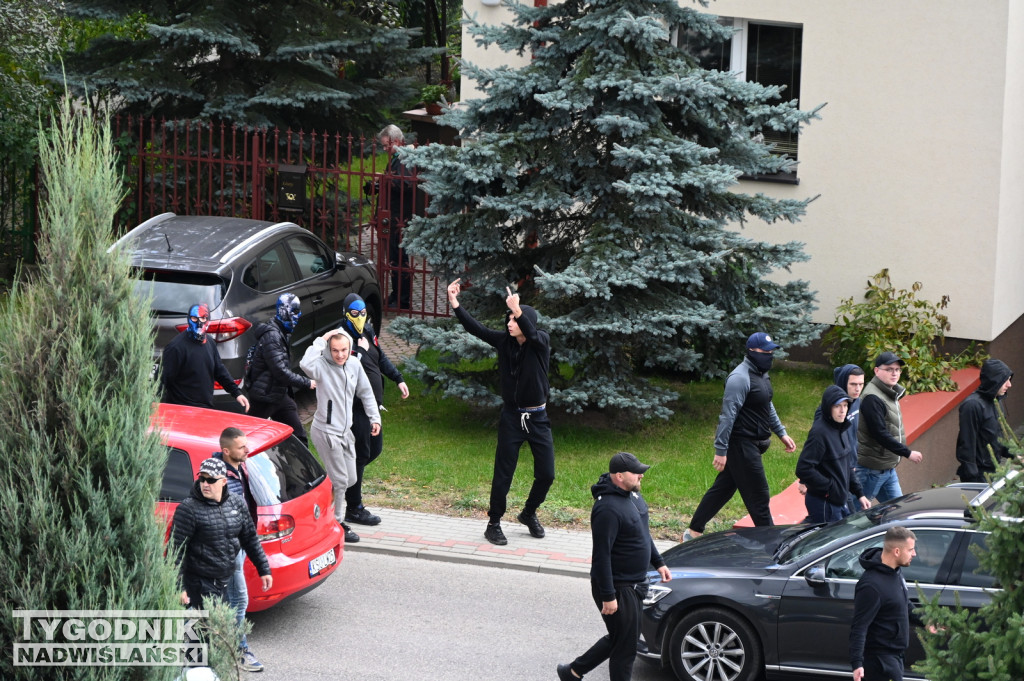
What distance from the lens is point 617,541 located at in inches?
263

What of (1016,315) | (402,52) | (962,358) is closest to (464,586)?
(962,358)

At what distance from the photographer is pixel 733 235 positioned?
12.3 meters

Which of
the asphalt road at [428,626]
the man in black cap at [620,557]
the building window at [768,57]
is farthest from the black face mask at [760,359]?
the building window at [768,57]

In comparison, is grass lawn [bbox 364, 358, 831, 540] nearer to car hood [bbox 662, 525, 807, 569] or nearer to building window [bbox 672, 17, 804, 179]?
car hood [bbox 662, 525, 807, 569]

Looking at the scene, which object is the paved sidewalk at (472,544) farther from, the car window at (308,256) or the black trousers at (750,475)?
the car window at (308,256)

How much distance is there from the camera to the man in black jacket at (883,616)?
6.19 m

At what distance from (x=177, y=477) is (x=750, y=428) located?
4.35 metres

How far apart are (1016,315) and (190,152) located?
1203 cm

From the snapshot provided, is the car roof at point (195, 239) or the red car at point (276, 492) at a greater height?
the car roof at point (195, 239)

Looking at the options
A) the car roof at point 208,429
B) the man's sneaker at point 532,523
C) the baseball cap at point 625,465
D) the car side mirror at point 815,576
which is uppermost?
the baseball cap at point 625,465

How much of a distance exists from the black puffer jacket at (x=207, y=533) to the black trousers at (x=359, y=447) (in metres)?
3.03

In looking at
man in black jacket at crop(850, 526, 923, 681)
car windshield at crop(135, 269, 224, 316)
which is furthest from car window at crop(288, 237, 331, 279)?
man in black jacket at crop(850, 526, 923, 681)

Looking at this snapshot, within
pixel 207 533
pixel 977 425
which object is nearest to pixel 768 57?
pixel 977 425

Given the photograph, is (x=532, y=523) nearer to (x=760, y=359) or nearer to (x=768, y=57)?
(x=760, y=359)
